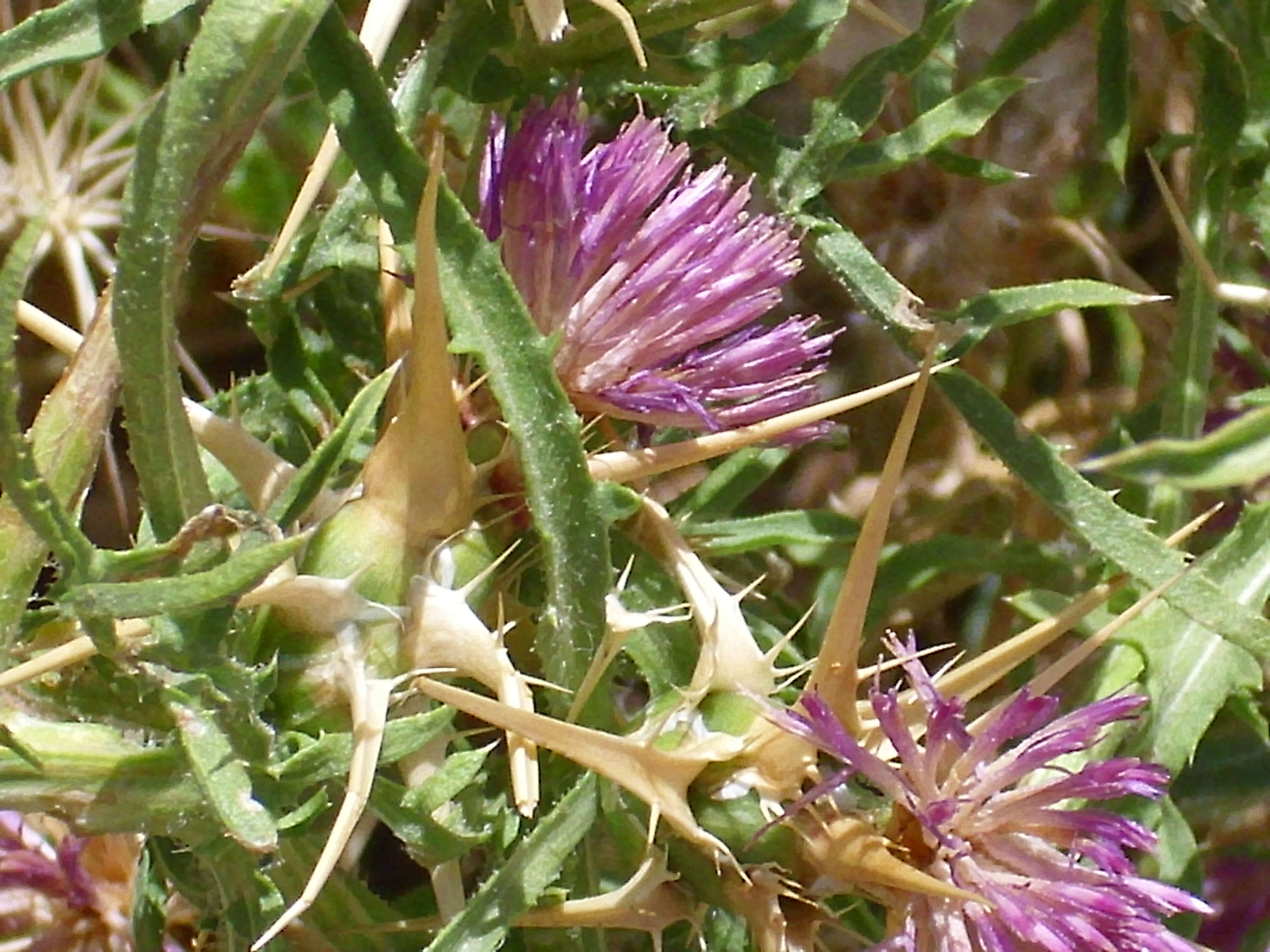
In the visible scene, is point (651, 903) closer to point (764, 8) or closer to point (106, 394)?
point (106, 394)

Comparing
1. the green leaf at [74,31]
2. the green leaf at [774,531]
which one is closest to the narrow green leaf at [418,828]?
the green leaf at [774,531]

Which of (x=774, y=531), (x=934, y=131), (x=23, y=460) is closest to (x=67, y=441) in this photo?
(x=23, y=460)

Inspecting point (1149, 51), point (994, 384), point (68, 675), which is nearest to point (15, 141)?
point (68, 675)

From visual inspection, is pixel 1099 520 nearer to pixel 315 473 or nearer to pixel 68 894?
pixel 315 473

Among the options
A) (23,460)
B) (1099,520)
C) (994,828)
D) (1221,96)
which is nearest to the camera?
(23,460)

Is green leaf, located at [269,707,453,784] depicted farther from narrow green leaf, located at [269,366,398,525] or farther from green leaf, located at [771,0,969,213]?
green leaf, located at [771,0,969,213]

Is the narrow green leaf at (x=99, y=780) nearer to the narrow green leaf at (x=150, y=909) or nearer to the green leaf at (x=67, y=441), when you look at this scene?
the green leaf at (x=67, y=441)
